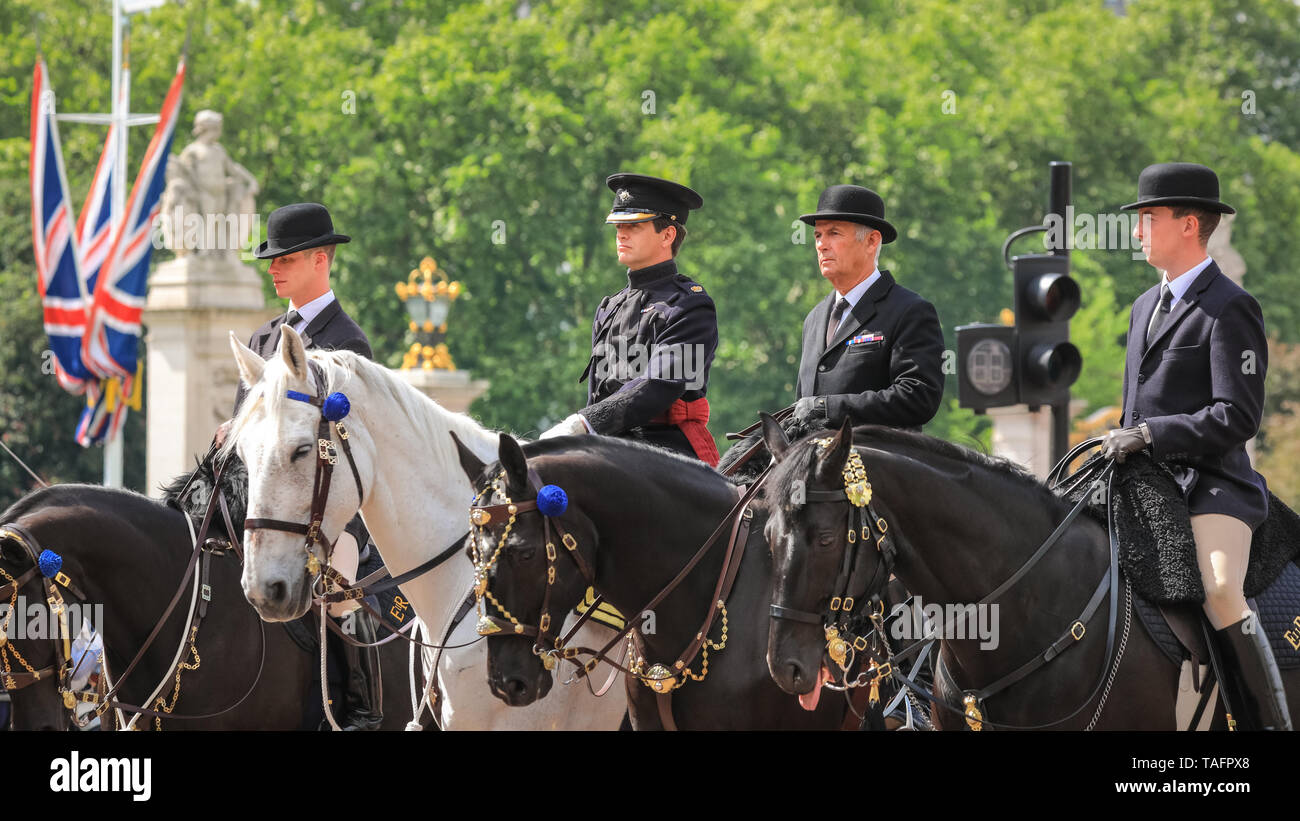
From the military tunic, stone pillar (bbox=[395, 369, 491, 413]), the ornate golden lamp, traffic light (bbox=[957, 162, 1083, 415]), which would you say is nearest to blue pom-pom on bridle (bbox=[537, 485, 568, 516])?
the military tunic

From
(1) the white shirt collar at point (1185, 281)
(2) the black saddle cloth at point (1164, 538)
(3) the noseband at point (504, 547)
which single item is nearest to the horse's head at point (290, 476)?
(3) the noseband at point (504, 547)

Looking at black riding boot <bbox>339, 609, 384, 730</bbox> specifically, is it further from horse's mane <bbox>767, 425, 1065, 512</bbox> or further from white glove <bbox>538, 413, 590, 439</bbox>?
horse's mane <bbox>767, 425, 1065, 512</bbox>

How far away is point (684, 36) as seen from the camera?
39.3 metres

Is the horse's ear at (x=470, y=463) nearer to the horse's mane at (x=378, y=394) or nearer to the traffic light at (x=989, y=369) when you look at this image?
the horse's mane at (x=378, y=394)

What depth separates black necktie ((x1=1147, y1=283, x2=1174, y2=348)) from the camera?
A: 701cm

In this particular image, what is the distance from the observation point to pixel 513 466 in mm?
5953

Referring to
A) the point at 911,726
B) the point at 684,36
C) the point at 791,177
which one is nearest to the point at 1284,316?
the point at 791,177

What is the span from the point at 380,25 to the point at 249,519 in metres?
36.5

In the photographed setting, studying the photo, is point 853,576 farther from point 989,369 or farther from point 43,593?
point 989,369

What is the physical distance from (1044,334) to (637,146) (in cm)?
2746

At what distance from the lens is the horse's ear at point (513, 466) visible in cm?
593

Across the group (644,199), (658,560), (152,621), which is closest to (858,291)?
(644,199)

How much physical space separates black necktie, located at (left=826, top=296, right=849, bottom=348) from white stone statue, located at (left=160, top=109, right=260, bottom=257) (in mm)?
18816

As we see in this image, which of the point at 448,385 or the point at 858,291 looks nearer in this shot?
the point at 858,291
